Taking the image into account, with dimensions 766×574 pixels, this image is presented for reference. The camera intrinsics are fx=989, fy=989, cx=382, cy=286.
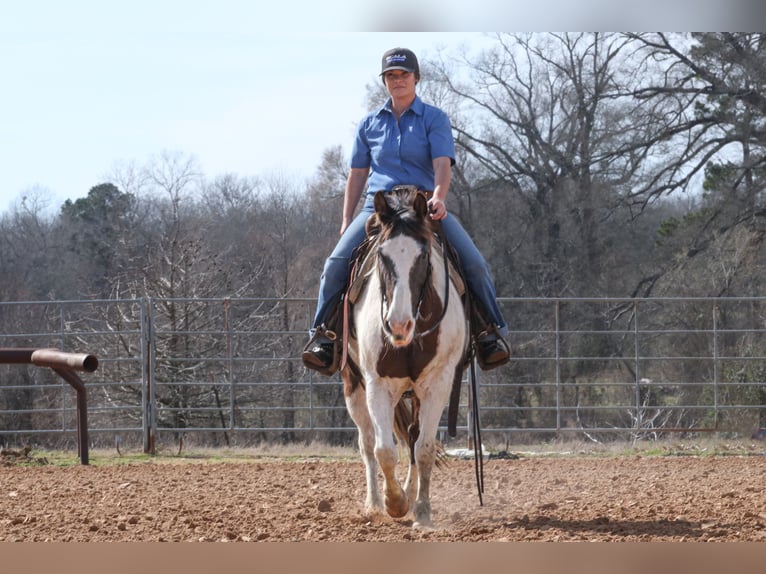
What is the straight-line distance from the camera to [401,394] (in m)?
5.47

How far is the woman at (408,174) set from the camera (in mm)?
5797

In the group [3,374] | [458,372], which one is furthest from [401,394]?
[3,374]

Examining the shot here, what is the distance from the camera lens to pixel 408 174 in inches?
231

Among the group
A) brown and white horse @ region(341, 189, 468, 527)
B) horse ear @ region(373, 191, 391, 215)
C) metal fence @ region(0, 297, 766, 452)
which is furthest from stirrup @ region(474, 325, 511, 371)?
metal fence @ region(0, 297, 766, 452)

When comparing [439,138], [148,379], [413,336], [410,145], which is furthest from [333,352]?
[148,379]

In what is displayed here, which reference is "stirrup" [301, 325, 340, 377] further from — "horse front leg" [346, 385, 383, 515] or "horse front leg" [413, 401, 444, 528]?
"horse front leg" [413, 401, 444, 528]

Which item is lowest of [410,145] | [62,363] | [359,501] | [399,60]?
[359,501]

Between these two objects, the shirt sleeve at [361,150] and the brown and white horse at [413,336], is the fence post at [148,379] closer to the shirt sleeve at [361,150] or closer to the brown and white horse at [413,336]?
the shirt sleeve at [361,150]

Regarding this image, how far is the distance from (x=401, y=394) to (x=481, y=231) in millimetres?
20072

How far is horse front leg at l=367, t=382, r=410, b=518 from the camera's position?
508 centimetres

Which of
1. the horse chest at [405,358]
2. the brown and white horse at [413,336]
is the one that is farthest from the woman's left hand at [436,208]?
the horse chest at [405,358]

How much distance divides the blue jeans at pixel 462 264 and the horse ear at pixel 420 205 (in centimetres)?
69

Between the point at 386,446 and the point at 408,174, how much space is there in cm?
169

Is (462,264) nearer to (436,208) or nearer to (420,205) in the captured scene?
(436,208)
